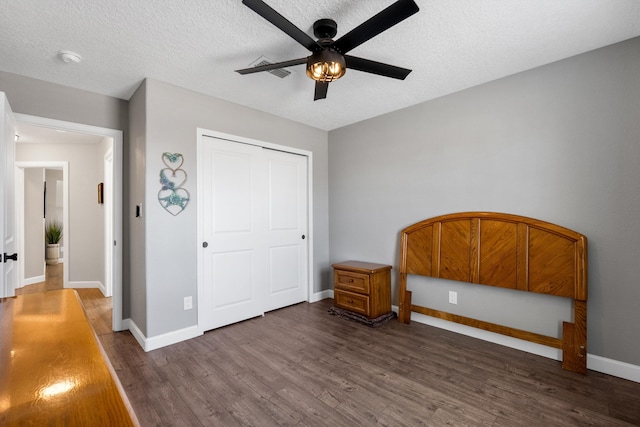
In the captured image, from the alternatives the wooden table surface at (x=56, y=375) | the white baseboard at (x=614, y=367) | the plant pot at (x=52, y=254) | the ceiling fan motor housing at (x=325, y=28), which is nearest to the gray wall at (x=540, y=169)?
the white baseboard at (x=614, y=367)

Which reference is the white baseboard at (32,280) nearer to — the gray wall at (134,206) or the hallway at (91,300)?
the hallway at (91,300)

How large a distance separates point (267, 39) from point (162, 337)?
108 inches

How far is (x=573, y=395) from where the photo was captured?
1.98 meters

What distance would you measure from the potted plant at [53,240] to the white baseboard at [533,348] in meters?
8.08

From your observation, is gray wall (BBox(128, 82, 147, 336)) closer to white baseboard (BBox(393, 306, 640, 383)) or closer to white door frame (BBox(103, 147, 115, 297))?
white door frame (BBox(103, 147, 115, 297))

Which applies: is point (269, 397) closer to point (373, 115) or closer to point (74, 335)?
point (74, 335)

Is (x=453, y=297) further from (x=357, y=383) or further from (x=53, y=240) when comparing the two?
(x=53, y=240)

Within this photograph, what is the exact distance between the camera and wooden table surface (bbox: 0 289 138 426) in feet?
1.82

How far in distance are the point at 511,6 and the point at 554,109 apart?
1140 mm

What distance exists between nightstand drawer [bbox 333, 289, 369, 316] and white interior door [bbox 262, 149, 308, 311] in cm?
68

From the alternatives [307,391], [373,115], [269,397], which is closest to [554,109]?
[373,115]

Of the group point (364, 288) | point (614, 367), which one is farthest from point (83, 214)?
point (614, 367)

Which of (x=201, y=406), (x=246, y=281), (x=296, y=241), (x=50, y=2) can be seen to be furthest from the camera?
(x=296, y=241)

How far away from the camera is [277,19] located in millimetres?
1546
